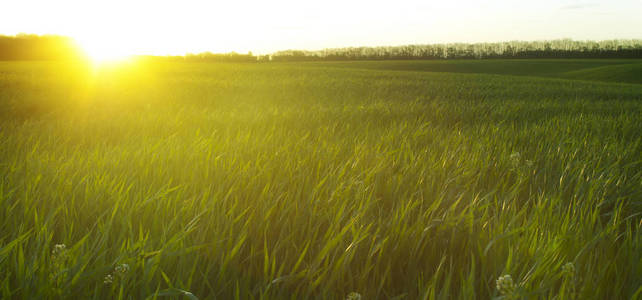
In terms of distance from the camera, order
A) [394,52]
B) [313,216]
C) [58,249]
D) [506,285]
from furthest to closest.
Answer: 1. [394,52]
2. [313,216]
3. [58,249]
4. [506,285]

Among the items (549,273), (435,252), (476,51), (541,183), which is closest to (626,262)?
(549,273)

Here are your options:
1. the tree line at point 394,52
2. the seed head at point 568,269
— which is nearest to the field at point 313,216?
the seed head at point 568,269

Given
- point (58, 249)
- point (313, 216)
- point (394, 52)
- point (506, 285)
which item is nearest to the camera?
point (506, 285)

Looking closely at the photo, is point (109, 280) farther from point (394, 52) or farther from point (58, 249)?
point (394, 52)

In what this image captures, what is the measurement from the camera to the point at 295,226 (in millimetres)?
1630

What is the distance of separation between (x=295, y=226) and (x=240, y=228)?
212mm

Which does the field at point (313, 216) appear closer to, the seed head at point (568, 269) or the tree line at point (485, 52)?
the seed head at point (568, 269)

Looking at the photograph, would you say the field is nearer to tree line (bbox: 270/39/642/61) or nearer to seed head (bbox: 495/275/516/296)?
seed head (bbox: 495/275/516/296)

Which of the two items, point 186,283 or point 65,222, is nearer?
point 186,283

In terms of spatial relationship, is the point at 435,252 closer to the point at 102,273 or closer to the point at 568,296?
the point at 568,296

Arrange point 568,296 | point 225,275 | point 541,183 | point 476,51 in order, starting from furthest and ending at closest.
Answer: point 476,51 < point 541,183 < point 225,275 < point 568,296

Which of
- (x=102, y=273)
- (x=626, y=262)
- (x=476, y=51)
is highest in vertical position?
(x=476, y=51)

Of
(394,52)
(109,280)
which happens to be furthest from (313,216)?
(394,52)

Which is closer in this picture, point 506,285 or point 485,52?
point 506,285
